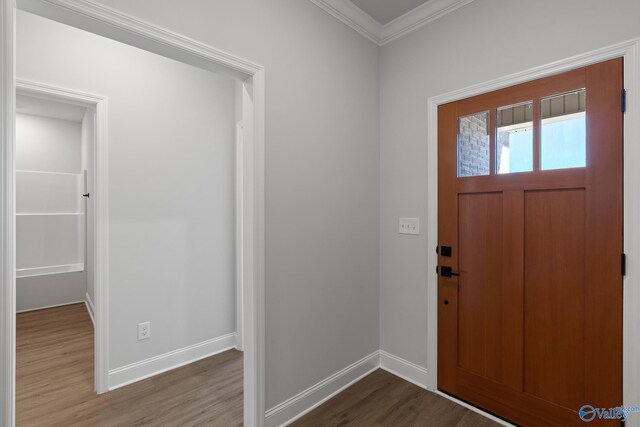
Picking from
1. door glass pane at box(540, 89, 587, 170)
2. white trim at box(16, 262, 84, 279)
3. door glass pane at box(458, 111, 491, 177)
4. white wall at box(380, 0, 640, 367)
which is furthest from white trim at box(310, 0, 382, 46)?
white trim at box(16, 262, 84, 279)

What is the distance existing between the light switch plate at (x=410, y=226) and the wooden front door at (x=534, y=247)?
179 mm

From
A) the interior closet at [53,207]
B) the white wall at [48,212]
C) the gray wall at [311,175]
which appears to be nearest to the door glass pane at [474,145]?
the gray wall at [311,175]

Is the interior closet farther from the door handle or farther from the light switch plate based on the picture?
the door handle

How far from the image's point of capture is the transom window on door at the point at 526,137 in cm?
166

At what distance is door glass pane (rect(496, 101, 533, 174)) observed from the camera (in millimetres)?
1824

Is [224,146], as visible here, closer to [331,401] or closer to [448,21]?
[448,21]

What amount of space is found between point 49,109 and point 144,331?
3.86 m

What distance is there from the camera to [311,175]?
207 centimetres

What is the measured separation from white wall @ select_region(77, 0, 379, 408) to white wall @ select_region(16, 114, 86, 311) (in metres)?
4.41

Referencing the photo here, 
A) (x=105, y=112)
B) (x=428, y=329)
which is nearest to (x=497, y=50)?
(x=428, y=329)

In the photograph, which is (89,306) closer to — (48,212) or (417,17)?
(48,212)

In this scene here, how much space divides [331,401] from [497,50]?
265 cm

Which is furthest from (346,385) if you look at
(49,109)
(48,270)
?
(49,109)

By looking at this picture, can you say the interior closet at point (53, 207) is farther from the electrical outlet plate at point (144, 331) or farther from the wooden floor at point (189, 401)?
the electrical outlet plate at point (144, 331)
